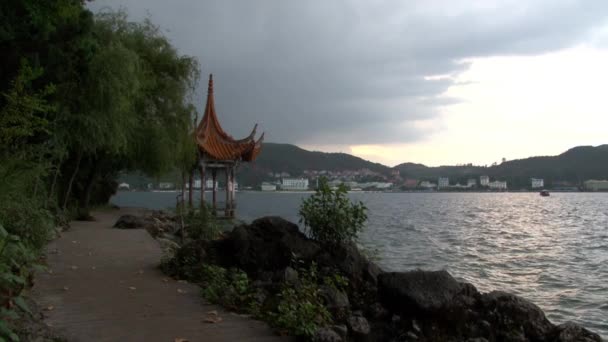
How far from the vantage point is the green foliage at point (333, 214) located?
28.9 ft

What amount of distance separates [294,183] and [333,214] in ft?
385

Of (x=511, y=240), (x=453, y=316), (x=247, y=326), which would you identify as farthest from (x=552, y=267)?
(x=247, y=326)

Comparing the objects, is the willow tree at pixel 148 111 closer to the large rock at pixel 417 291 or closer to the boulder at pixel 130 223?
the boulder at pixel 130 223

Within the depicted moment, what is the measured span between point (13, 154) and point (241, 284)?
6391mm

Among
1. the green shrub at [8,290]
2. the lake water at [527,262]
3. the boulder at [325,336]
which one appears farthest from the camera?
the lake water at [527,262]

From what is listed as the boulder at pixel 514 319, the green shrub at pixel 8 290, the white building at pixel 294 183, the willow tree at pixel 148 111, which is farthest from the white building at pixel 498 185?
the green shrub at pixel 8 290

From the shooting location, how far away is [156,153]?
23516 mm

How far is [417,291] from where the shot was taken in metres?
7.94

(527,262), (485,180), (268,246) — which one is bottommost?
(527,262)

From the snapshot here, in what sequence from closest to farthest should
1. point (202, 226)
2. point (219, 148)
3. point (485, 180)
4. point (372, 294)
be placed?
point (372, 294)
point (202, 226)
point (219, 148)
point (485, 180)

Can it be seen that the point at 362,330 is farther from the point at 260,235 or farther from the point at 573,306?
the point at 573,306

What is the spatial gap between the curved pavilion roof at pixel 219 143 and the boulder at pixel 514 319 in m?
19.2

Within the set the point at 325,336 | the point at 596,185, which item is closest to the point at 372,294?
the point at 325,336

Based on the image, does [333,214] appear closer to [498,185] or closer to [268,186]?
[268,186]
